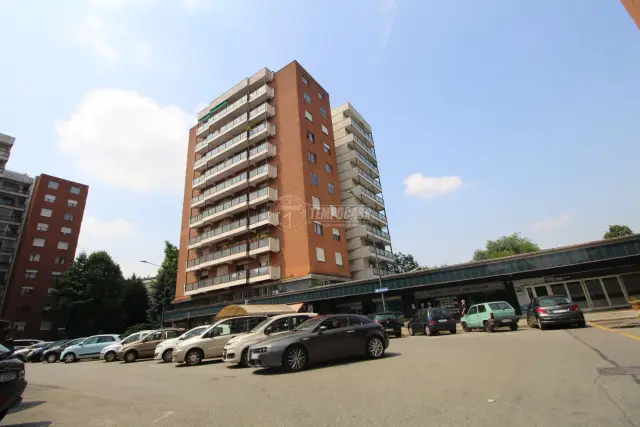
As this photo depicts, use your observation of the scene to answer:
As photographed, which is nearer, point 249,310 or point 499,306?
point 499,306

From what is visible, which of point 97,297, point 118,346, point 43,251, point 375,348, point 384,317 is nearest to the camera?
point 375,348

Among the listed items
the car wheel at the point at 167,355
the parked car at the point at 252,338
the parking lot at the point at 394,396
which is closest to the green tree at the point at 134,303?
the car wheel at the point at 167,355

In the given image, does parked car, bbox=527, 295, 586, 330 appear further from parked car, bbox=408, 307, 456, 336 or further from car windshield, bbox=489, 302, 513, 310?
parked car, bbox=408, 307, 456, 336

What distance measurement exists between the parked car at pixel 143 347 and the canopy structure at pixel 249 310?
6144mm

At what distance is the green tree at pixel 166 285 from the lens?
46750mm

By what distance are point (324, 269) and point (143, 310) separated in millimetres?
36525

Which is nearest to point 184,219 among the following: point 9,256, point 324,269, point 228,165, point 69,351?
point 228,165

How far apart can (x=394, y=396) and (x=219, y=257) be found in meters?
34.6

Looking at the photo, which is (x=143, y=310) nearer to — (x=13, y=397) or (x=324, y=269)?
(x=324, y=269)

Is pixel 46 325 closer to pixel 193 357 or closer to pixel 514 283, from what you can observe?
pixel 193 357

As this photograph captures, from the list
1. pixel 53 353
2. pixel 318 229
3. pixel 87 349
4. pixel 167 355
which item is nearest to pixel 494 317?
pixel 167 355

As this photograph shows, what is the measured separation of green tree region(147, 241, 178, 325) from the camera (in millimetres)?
46750

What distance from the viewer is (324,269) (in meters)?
33.8

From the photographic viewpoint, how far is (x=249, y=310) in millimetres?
25531
